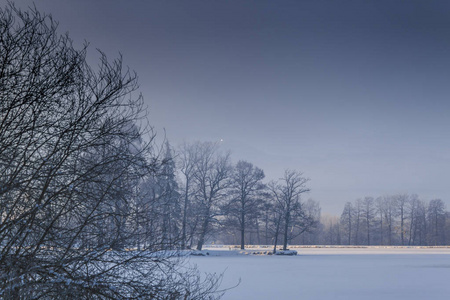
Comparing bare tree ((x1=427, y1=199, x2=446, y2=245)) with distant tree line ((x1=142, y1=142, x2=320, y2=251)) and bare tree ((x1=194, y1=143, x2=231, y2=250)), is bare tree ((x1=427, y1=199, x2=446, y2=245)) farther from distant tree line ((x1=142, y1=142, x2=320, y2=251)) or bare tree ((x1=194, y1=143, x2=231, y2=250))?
bare tree ((x1=194, y1=143, x2=231, y2=250))

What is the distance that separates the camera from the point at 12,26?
25.8 feet

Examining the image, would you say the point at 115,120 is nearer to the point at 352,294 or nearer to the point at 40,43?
the point at 40,43

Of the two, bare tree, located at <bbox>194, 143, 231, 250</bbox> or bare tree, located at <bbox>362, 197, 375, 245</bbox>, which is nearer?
bare tree, located at <bbox>194, 143, 231, 250</bbox>

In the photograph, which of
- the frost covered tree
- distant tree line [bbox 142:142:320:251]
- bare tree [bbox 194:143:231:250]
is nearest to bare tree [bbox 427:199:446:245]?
distant tree line [bbox 142:142:320:251]

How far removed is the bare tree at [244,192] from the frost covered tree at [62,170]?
1527 inches

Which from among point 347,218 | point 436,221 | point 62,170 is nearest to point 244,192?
point 62,170

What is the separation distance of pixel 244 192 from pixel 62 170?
42540 millimetres

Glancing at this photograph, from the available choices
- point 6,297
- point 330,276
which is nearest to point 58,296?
point 6,297

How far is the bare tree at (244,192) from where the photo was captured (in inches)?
1897

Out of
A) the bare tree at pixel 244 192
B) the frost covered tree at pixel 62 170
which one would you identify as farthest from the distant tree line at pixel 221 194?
the frost covered tree at pixel 62 170

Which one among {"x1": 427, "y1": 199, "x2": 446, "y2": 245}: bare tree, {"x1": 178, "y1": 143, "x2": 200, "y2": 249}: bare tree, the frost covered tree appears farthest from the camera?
{"x1": 427, "y1": 199, "x2": 446, "y2": 245}: bare tree

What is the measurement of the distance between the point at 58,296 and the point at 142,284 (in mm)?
1635

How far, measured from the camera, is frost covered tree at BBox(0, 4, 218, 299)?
278 inches

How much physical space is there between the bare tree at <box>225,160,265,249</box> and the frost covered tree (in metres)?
38.8
